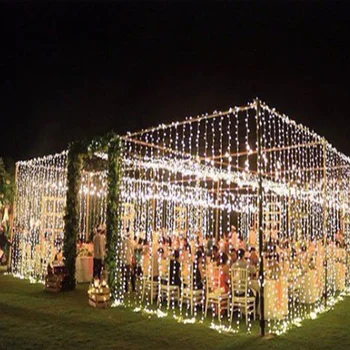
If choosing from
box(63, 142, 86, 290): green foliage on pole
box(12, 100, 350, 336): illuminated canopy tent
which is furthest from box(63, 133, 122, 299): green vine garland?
box(12, 100, 350, 336): illuminated canopy tent

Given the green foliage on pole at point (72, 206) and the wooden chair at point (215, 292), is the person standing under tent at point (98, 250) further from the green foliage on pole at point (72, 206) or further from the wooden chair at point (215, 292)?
the wooden chair at point (215, 292)

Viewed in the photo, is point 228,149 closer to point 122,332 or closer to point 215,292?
point 215,292

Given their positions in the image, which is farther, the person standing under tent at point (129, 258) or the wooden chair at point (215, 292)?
the person standing under tent at point (129, 258)

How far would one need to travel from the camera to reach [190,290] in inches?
280

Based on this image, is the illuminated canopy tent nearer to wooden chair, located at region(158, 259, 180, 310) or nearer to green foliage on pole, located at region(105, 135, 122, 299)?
green foliage on pole, located at region(105, 135, 122, 299)

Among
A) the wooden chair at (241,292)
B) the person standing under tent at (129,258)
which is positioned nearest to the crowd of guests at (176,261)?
the person standing under tent at (129,258)

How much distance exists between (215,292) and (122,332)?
1740 millimetres

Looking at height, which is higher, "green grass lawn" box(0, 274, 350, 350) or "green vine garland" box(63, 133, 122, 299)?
"green vine garland" box(63, 133, 122, 299)

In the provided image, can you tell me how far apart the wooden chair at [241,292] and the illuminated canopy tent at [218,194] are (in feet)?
0.96

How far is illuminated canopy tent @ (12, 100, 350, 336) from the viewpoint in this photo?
25.9 feet

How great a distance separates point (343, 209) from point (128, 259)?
18.1 feet

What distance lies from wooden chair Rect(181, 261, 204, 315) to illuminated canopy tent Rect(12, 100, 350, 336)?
1160 mm

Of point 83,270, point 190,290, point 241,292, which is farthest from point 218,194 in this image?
point 241,292

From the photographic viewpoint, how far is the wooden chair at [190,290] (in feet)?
23.2
